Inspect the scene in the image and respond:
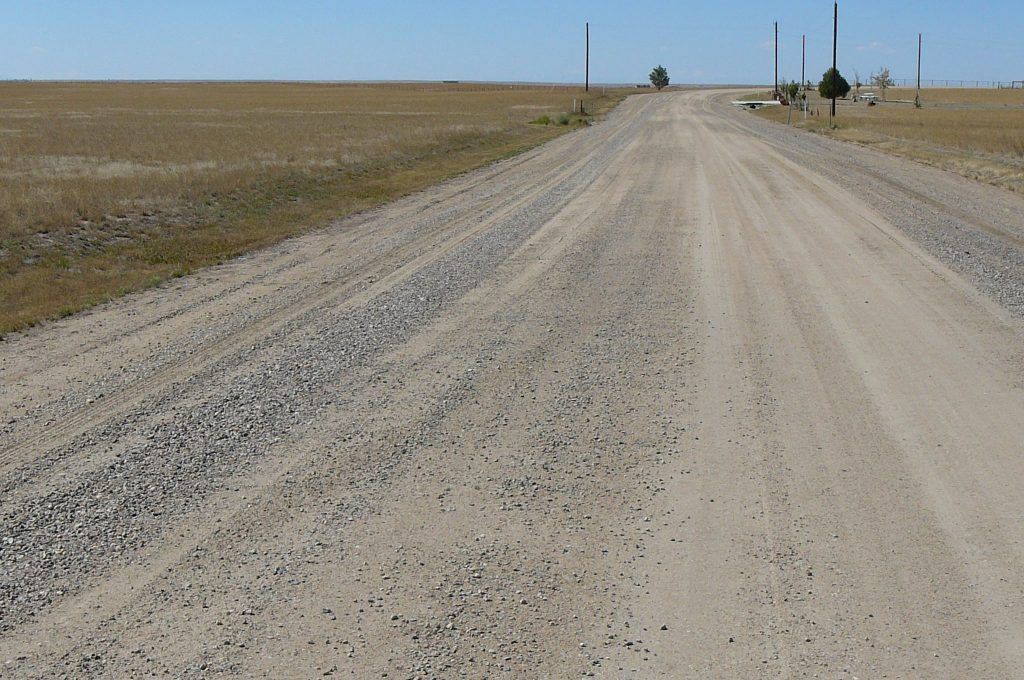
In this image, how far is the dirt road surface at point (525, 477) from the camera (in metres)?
3.88

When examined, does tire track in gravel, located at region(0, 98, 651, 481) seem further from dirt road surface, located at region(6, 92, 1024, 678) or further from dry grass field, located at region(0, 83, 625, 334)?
dry grass field, located at region(0, 83, 625, 334)

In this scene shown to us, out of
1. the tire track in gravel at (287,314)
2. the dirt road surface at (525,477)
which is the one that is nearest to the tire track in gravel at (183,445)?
the dirt road surface at (525,477)

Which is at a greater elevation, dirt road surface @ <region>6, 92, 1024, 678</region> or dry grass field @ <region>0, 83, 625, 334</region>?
dry grass field @ <region>0, 83, 625, 334</region>

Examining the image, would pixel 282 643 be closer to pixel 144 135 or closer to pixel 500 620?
pixel 500 620

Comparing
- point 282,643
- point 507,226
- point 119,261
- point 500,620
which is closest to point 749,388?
point 500,620

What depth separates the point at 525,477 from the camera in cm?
543

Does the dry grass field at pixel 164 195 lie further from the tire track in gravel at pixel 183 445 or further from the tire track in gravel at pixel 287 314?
the tire track in gravel at pixel 183 445

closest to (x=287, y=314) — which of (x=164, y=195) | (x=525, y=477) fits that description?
(x=525, y=477)

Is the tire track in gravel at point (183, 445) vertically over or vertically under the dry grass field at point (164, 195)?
under

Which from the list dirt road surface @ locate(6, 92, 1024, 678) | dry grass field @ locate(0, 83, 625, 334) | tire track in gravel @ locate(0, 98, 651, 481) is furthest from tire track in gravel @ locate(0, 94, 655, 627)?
dry grass field @ locate(0, 83, 625, 334)

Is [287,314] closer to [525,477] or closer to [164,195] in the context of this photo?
[525,477]

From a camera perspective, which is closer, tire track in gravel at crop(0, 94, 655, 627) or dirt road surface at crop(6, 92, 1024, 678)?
dirt road surface at crop(6, 92, 1024, 678)

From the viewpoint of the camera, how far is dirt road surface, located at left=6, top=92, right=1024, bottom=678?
3.88 metres

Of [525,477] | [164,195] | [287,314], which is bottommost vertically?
[525,477]
